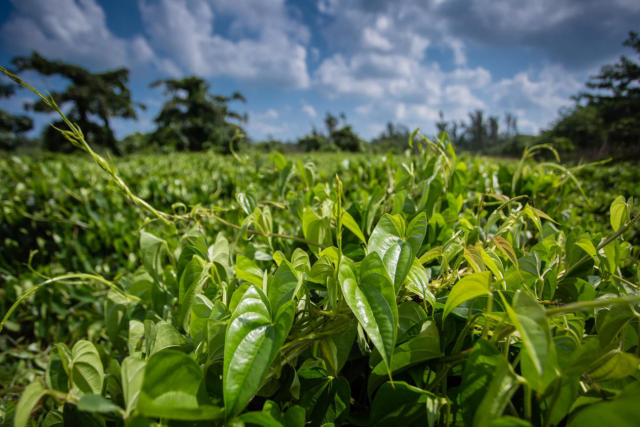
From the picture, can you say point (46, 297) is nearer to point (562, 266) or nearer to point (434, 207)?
point (434, 207)

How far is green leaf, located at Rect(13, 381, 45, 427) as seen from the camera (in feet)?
1.14

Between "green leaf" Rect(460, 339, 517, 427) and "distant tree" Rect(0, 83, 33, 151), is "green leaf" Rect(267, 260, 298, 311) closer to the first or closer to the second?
"green leaf" Rect(460, 339, 517, 427)

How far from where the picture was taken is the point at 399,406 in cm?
48

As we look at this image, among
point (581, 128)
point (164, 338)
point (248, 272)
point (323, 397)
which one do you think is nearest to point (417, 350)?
point (323, 397)

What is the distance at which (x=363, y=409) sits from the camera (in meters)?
0.64

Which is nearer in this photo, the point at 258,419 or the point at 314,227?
the point at 258,419

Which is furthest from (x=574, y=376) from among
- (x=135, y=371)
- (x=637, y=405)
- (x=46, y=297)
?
(x=46, y=297)

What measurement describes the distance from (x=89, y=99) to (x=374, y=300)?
41.8m

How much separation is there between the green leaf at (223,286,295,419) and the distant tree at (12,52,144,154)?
37015mm

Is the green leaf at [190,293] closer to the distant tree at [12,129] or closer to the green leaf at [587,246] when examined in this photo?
the green leaf at [587,246]

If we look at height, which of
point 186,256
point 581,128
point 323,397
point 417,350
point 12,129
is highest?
point 12,129

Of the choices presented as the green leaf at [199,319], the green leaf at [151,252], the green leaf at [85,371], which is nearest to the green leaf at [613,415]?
the green leaf at [199,319]

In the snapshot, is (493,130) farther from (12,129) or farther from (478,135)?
(12,129)

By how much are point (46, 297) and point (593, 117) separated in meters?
41.8
